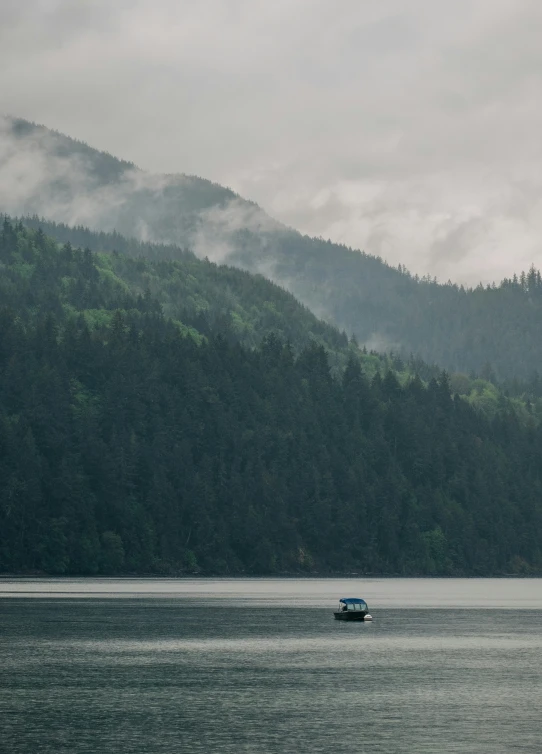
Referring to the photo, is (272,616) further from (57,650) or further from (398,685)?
(398,685)

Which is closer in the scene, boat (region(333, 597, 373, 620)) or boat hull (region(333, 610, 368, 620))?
boat (region(333, 597, 373, 620))

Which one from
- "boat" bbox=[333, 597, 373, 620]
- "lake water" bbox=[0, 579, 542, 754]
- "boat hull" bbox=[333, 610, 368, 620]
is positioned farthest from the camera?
"boat hull" bbox=[333, 610, 368, 620]

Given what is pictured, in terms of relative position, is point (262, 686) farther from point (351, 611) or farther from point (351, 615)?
point (351, 615)

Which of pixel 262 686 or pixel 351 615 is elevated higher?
pixel 351 615

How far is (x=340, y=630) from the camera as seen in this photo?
168750 millimetres

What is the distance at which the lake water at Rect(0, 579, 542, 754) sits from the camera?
3248 inches

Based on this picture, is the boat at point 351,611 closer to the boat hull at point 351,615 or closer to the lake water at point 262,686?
the boat hull at point 351,615

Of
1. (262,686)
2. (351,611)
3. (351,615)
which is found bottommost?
(262,686)

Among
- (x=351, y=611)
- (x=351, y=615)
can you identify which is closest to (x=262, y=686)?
(x=351, y=611)

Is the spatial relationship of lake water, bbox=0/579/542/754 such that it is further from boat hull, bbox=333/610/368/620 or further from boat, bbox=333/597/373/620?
boat, bbox=333/597/373/620

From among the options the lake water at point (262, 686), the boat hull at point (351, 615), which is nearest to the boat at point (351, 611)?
the boat hull at point (351, 615)

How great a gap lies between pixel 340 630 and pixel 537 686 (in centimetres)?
6049

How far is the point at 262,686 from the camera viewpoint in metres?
107

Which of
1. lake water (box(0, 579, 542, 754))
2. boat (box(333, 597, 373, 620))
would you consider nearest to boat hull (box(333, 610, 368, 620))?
boat (box(333, 597, 373, 620))
